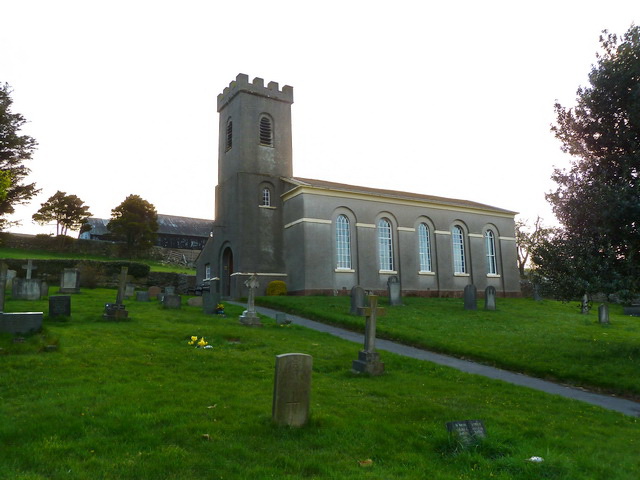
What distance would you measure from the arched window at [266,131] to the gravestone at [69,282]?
13.9 m

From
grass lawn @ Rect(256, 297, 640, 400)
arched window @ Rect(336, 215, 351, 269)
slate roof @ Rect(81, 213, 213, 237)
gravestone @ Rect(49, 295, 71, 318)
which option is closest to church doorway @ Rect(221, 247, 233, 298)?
grass lawn @ Rect(256, 297, 640, 400)

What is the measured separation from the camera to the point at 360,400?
310 inches

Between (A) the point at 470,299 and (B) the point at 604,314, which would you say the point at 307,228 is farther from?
(B) the point at 604,314

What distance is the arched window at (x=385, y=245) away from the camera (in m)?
31.0

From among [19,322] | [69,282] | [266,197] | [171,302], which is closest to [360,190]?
[266,197]

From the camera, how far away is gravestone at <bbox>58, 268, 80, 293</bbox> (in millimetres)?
24172

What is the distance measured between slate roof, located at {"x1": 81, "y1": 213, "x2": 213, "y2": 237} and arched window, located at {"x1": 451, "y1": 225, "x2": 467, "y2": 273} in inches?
1396

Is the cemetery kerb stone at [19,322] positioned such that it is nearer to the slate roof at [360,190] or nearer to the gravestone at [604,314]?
the slate roof at [360,190]

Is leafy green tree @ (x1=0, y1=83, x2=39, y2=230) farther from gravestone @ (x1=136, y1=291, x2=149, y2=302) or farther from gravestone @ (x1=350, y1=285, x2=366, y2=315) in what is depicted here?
gravestone @ (x1=350, y1=285, x2=366, y2=315)

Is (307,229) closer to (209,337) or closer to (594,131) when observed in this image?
(209,337)

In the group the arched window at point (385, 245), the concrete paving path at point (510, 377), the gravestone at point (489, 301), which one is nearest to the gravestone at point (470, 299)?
the gravestone at point (489, 301)

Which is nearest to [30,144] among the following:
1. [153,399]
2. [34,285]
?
[34,285]

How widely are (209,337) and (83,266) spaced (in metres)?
21.7

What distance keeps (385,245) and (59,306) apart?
20.7 metres
